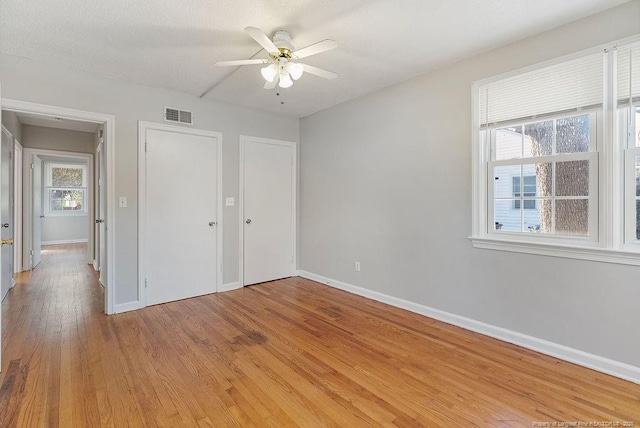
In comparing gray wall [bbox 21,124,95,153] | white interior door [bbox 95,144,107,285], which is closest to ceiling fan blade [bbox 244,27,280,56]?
white interior door [bbox 95,144,107,285]

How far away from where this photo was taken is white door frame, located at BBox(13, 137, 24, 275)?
14.5 feet

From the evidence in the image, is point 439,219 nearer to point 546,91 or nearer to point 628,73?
point 546,91

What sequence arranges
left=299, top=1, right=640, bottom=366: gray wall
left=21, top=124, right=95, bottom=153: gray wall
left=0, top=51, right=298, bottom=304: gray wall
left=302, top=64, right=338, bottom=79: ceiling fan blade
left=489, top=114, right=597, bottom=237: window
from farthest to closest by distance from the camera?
left=21, top=124, right=95, bottom=153: gray wall < left=0, top=51, right=298, bottom=304: gray wall < left=302, top=64, right=338, bottom=79: ceiling fan blade < left=489, top=114, right=597, bottom=237: window < left=299, top=1, right=640, bottom=366: gray wall

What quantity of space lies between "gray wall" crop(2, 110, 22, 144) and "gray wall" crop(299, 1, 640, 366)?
3741 mm

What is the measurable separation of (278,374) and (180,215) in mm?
2392

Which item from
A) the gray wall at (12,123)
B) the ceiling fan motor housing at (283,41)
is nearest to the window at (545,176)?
the ceiling fan motor housing at (283,41)

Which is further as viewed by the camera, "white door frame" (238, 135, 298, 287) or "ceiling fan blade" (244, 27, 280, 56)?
"white door frame" (238, 135, 298, 287)

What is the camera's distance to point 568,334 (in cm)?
231

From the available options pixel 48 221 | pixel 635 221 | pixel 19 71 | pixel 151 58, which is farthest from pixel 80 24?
pixel 48 221

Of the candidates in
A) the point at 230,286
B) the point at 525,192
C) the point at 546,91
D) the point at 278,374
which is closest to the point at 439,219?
the point at 525,192

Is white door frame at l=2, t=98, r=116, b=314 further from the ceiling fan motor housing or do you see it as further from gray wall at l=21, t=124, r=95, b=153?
gray wall at l=21, t=124, r=95, b=153

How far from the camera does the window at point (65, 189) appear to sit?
8344 mm

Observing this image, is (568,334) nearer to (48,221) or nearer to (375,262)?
(375,262)

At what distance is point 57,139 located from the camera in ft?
17.4
